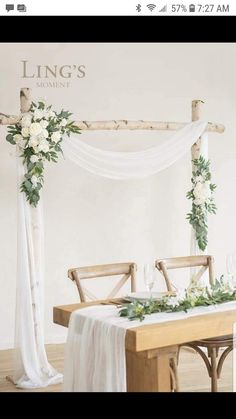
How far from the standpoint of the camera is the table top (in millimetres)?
2441

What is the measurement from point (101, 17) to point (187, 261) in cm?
266

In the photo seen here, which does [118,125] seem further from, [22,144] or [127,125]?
[22,144]

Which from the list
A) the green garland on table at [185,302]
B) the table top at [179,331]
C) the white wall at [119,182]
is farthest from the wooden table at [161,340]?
the white wall at [119,182]

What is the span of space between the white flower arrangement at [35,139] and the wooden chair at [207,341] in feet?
3.29

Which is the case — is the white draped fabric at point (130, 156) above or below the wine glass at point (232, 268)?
above

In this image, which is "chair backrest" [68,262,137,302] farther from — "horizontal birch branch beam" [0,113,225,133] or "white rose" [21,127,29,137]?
"horizontal birch branch beam" [0,113,225,133]

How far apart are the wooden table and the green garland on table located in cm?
16

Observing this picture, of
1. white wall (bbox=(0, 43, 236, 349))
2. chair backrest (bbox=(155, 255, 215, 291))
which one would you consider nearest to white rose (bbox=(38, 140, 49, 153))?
chair backrest (bbox=(155, 255, 215, 291))

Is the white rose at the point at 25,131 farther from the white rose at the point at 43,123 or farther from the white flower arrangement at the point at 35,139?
the white rose at the point at 43,123

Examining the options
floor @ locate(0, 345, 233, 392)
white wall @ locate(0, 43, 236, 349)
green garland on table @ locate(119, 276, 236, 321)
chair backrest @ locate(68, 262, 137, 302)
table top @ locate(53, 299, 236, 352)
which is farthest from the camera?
white wall @ locate(0, 43, 236, 349)

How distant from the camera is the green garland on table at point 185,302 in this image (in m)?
2.73

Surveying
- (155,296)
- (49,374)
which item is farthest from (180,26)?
(49,374)

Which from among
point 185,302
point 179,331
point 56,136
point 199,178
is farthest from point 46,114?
point 179,331
